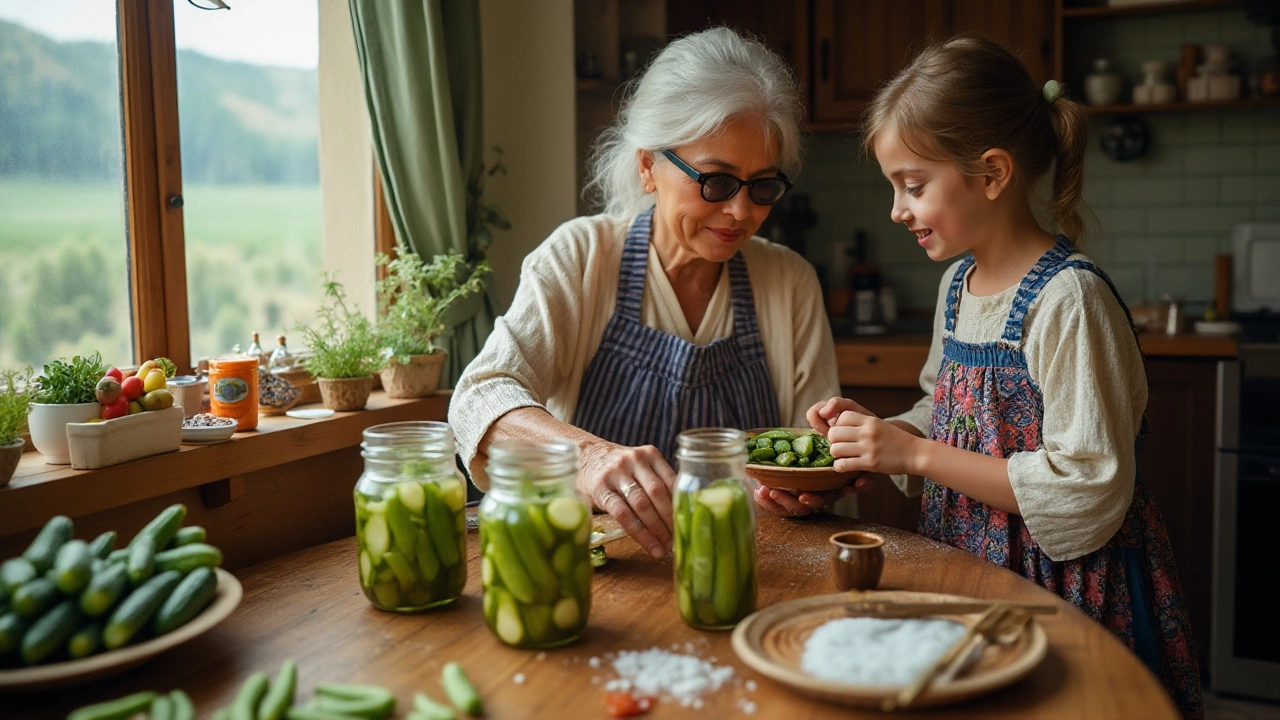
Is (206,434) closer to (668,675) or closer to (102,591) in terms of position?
(102,591)

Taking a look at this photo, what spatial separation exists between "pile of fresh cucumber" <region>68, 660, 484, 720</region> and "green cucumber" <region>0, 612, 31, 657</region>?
0.10 metres

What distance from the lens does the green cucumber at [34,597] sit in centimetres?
109

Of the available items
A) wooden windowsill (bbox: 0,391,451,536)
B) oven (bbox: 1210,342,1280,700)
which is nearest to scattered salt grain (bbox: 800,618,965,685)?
wooden windowsill (bbox: 0,391,451,536)

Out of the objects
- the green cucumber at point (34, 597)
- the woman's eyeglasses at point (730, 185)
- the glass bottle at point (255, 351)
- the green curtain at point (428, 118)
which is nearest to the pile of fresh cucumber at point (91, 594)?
the green cucumber at point (34, 597)

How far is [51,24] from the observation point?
6.85 ft

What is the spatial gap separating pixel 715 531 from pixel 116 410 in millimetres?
1145

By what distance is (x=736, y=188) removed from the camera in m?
2.02

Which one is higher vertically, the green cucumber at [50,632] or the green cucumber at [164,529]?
the green cucumber at [164,529]

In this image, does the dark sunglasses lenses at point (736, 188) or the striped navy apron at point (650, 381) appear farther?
the striped navy apron at point (650, 381)

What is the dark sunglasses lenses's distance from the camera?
2010 millimetres

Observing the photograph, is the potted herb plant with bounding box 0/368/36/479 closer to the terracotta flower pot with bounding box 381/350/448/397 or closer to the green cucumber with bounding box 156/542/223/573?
the green cucumber with bounding box 156/542/223/573

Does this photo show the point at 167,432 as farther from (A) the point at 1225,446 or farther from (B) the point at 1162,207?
(B) the point at 1162,207

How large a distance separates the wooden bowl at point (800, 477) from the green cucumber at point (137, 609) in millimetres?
839

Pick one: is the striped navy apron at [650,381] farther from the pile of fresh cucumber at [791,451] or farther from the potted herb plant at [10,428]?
the potted herb plant at [10,428]
